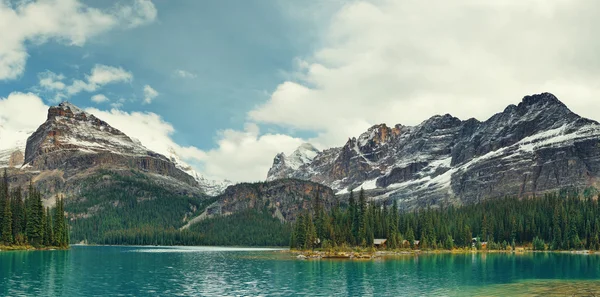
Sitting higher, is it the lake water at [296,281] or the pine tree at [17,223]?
the pine tree at [17,223]

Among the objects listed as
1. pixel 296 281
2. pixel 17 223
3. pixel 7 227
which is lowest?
pixel 296 281

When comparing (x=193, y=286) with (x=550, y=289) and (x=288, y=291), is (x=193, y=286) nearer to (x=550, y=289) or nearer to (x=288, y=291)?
(x=288, y=291)

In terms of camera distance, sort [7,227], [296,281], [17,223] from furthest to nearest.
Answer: [17,223], [7,227], [296,281]

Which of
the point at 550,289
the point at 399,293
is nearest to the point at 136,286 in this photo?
the point at 399,293

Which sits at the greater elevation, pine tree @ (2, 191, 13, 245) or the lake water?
pine tree @ (2, 191, 13, 245)

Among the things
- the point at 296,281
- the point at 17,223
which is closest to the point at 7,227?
the point at 17,223

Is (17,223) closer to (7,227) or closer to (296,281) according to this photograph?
(7,227)

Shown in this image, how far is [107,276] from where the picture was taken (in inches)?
4161

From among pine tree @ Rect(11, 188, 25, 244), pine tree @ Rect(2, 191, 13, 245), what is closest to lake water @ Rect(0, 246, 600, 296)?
pine tree @ Rect(2, 191, 13, 245)

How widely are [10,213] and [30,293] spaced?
412ft

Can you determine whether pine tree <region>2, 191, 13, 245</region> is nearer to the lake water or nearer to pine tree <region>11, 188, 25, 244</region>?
pine tree <region>11, 188, 25, 244</region>

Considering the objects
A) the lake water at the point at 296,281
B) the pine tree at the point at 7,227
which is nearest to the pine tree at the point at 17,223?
the pine tree at the point at 7,227

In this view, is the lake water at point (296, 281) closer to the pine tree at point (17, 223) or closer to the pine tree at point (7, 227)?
the pine tree at point (7, 227)

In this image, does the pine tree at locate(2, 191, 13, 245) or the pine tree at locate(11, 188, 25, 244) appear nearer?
the pine tree at locate(2, 191, 13, 245)
